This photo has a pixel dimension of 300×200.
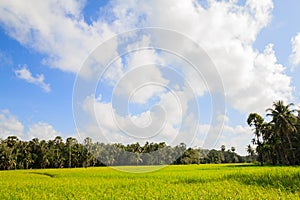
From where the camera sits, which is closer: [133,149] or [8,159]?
[8,159]

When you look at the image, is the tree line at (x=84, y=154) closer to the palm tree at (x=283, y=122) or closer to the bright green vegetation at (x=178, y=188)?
the palm tree at (x=283, y=122)

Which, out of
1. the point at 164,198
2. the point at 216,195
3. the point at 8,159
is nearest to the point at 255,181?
the point at 216,195

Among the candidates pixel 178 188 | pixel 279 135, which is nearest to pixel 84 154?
pixel 279 135

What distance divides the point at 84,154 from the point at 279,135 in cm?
4079

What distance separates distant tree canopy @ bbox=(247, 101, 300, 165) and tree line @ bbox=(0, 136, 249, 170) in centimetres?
2203

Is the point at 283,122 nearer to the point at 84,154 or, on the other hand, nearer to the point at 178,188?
the point at 178,188

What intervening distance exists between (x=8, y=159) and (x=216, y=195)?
53.2 m

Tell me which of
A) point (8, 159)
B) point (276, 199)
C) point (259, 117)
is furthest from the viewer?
point (8, 159)

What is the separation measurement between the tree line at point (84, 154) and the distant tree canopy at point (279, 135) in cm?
2203

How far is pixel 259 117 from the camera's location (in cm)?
4512

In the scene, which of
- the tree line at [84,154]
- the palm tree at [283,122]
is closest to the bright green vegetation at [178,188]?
the palm tree at [283,122]

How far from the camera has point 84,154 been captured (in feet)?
206

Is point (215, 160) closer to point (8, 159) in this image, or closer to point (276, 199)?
point (8, 159)

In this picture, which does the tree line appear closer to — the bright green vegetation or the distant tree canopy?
the distant tree canopy
